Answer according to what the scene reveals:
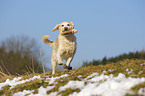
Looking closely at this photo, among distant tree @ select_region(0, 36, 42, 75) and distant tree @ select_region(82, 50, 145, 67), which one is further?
distant tree @ select_region(0, 36, 42, 75)

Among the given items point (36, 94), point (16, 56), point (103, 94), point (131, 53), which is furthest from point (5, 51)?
point (103, 94)

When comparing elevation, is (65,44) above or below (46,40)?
below

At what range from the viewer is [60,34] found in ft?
28.1

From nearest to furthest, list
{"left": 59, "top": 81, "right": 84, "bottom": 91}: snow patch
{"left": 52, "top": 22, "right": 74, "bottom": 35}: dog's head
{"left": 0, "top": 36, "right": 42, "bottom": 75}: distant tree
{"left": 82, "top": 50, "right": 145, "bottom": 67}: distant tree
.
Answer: {"left": 59, "top": 81, "right": 84, "bottom": 91}: snow patch
{"left": 52, "top": 22, "right": 74, "bottom": 35}: dog's head
{"left": 82, "top": 50, "right": 145, "bottom": 67}: distant tree
{"left": 0, "top": 36, "right": 42, "bottom": 75}: distant tree

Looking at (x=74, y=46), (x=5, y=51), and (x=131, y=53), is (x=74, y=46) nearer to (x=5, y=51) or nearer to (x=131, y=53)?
(x=131, y=53)

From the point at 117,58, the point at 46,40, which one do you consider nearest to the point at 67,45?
the point at 46,40

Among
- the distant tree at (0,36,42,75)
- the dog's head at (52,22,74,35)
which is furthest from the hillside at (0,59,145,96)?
the distant tree at (0,36,42,75)

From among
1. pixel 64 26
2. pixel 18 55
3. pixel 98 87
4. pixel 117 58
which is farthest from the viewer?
pixel 18 55

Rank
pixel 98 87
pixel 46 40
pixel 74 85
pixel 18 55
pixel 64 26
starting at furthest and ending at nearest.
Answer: pixel 18 55 → pixel 46 40 → pixel 64 26 → pixel 74 85 → pixel 98 87

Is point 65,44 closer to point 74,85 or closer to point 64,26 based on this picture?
point 64,26

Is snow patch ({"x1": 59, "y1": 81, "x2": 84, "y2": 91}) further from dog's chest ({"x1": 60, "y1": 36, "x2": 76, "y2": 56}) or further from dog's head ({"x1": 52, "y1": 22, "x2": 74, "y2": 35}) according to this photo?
dog's head ({"x1": 52, "y1": 22, "x2": 74, "y2": 35})

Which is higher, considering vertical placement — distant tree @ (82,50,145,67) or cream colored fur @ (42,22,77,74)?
cream colored fur @ (42,22,77,74)

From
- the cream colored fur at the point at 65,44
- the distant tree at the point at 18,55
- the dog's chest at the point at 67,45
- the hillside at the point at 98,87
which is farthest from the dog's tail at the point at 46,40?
the distant tree at the point at 18,55

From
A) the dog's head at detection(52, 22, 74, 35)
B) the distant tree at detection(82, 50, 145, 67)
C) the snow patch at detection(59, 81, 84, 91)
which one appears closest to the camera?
the snow patch at detection(59, 81, 84, 91)
